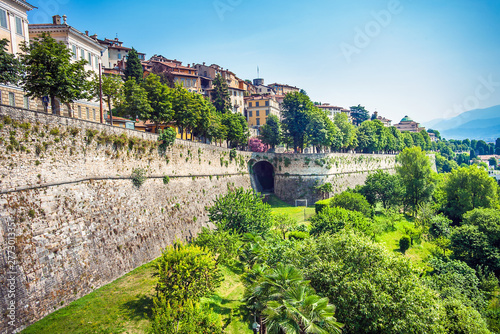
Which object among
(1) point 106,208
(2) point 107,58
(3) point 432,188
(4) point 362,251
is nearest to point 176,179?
(1) point 106,208

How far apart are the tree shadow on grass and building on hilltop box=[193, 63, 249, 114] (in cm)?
5808

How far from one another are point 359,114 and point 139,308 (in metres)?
121

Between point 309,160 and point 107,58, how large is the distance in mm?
55070

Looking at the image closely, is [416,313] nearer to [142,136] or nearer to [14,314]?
[14,314]

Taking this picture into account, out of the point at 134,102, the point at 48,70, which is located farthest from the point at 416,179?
the point at 48,70

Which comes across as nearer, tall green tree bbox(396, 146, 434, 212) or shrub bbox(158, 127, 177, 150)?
shrub bbox(158, 127, 177, 150)

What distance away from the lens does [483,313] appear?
68.9 feet

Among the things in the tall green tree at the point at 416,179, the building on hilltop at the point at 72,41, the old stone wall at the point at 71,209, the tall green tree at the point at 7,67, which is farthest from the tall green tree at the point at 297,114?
the tall green tree at the point at 7,67

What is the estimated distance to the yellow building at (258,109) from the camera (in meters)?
80.1

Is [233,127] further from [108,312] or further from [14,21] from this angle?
[108,312]

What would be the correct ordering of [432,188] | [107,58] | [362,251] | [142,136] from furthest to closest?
1. [107,58]
2. [432,188]
3. [142,136]
4. [362,251]

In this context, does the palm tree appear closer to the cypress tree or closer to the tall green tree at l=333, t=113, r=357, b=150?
the cypress tree

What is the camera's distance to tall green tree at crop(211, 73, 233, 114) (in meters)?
65.7

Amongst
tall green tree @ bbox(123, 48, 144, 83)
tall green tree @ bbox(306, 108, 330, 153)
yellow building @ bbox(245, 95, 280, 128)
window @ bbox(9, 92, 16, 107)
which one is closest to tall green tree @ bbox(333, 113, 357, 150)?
tall green tree @ bbox(306, 108, 330, 153)
